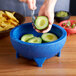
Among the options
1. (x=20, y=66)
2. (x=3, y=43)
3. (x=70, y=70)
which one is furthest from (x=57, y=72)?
(x=3, y=43)

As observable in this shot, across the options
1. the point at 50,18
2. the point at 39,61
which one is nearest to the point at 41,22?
the point at 50,18

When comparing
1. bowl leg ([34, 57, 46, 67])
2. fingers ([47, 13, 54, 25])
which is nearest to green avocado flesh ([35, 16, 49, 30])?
fingers ([47, 13, 54, 25])

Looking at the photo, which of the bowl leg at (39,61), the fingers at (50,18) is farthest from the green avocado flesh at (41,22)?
the bowl leg at (39,61)

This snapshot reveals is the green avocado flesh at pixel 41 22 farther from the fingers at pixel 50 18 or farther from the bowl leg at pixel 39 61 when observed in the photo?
the bowl leg at pixel 39 61

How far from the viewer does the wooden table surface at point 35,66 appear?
0.74 meters

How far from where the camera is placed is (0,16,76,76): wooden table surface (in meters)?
0.74

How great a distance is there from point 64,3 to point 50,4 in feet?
3.01

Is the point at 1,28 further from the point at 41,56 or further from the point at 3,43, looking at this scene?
the point at 41,56

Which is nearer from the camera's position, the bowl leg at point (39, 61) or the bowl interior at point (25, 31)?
the bowl leg at point (39, 61)

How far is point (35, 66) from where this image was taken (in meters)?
0.79

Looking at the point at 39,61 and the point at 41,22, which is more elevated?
the point at 41,22

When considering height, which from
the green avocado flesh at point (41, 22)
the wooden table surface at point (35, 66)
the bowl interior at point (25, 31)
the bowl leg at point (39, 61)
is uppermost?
the green avocado flesh at point (41, 22)

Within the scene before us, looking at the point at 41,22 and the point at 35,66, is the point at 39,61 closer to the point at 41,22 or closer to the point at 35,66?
the point at 35,66

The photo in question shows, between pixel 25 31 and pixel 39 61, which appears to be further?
pixel 25 31
